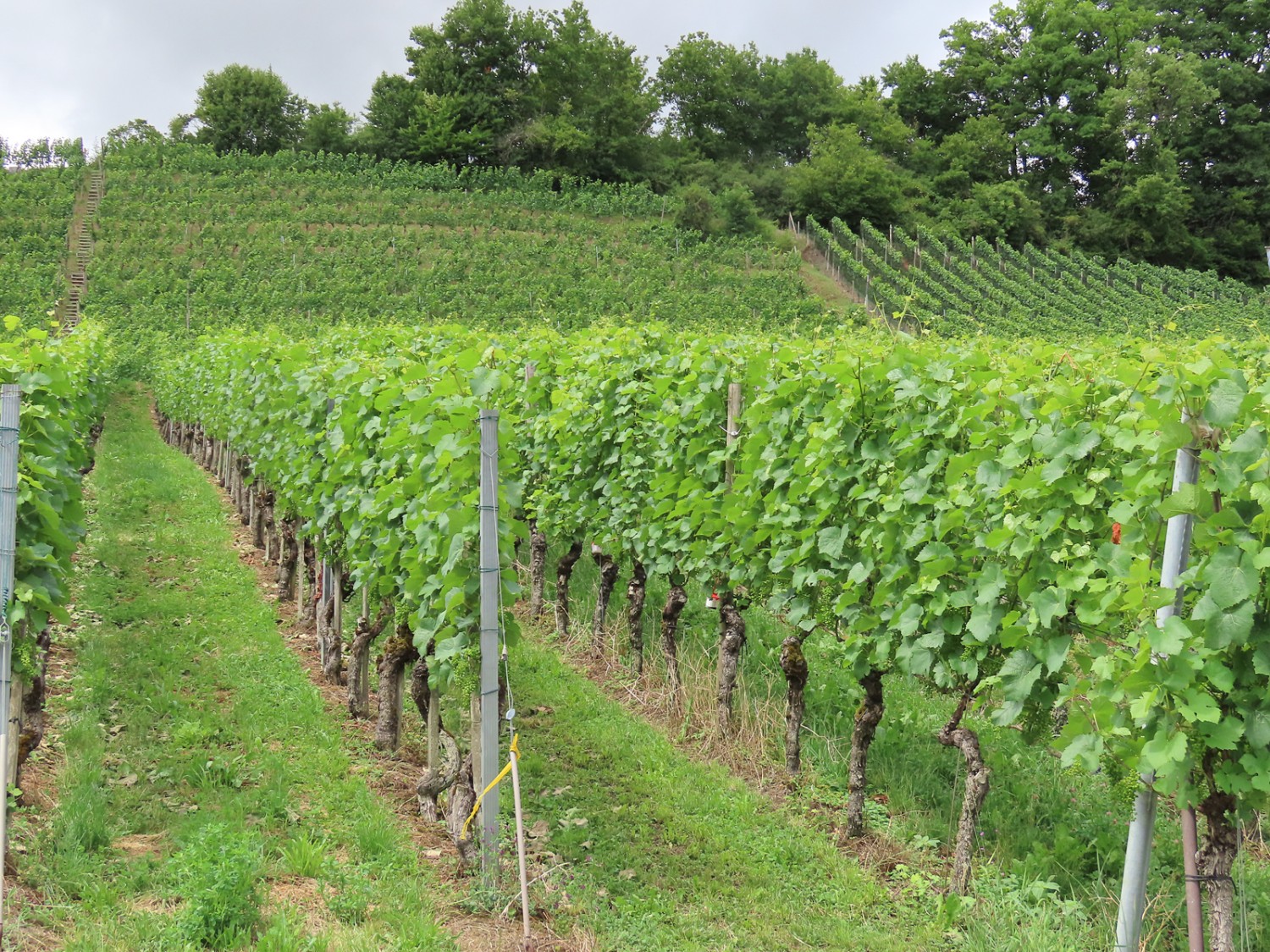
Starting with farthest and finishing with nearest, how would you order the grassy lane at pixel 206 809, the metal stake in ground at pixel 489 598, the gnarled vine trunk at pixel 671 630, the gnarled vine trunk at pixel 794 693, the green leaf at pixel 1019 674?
the gnarled vine trunk at pixel 671 630 < the gnarled vine trunk at pixel 794 693 < the metal stake in ground at pixel 489 598 < the green leaf at pixel 1019 674 < the grassy lane at pixel 206 809

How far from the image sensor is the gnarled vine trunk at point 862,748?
4840 millimetres

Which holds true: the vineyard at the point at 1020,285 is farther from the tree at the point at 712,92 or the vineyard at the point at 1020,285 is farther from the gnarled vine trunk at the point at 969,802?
the gnarled vine trunk at the point at 969,802

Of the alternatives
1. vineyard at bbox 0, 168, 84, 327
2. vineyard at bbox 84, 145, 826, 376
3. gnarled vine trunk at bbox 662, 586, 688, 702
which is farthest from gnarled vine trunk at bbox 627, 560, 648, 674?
vineyard at bbox 0, 168, 84, 327

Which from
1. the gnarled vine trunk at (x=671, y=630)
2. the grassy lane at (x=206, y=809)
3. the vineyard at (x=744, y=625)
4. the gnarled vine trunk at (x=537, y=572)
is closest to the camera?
the vineyard at (x=744, y=625)

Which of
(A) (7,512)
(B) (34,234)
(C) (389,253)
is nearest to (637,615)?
(A) (7,512)

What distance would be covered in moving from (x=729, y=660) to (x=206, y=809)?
119 inches

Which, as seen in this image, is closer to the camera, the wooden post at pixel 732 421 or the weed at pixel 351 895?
the weed at pixel 351 895

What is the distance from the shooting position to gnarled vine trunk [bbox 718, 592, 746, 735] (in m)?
5.99

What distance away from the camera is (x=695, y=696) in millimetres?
6344

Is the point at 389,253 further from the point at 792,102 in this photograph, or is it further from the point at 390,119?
the point at 792,102

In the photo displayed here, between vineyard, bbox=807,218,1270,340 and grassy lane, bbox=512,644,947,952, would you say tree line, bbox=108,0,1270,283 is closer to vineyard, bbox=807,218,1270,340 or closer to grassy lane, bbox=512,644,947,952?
vineyard, bbox=807,218,1270,340

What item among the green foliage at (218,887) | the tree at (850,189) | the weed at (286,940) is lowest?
the weed at (286,940)

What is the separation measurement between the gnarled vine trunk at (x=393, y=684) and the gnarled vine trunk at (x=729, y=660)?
6.17 feet

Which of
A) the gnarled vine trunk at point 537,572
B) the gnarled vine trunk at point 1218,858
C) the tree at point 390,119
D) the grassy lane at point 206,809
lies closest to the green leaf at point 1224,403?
the gnarled vine trunk at point 1218,858
